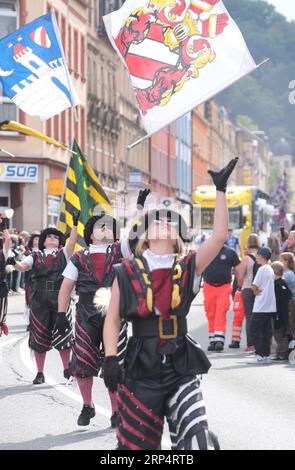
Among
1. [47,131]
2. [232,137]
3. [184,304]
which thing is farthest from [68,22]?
[232,137]

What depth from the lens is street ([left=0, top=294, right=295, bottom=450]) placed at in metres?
10.5

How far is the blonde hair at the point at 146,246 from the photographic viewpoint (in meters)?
7.97

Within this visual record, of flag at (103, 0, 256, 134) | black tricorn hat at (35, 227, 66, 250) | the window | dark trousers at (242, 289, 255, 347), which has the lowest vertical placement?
dark trousers at (242, 289, 255, 347)

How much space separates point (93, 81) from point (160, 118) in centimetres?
4668

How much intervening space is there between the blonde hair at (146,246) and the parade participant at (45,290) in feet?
22.0

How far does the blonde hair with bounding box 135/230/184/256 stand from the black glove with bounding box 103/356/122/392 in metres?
0.66

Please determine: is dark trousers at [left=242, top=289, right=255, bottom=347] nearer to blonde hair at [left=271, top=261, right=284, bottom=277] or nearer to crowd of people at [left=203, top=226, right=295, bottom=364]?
crowd of people at [left=203, top=226, right=295, bottom=364]

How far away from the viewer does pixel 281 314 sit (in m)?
18.5

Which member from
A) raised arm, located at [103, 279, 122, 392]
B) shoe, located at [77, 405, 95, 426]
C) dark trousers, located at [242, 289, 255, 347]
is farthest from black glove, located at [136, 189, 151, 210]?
dark trousers, located at [242, 289, 255, 347]

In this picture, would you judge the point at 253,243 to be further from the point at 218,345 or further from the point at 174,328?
the point at 174,328

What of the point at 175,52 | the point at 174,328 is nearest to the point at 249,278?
the point at 175,52

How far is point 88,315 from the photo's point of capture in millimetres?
11734

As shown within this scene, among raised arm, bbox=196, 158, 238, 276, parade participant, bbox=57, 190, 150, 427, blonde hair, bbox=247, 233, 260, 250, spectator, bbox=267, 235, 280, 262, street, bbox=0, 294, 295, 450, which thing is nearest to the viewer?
raised arm, bbox=196, 158, 238, 276
